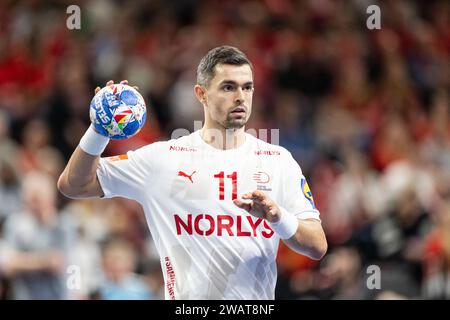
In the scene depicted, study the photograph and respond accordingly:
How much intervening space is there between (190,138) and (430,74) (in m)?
8.67

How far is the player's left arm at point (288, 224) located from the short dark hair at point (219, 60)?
120cm

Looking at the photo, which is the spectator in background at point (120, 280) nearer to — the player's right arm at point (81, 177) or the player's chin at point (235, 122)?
the player's right arm at point (81, 177)

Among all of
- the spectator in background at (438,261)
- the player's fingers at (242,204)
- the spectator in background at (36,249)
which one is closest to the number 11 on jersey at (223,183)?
the player's fingers at (242,204)

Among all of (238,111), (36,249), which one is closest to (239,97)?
(238,111)

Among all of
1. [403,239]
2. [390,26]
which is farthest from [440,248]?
[390,26]

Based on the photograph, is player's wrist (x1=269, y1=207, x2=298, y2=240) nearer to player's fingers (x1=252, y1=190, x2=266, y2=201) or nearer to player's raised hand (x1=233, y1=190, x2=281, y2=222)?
player's raised hand (x1=233, y1=190, x2=281, y2=222)

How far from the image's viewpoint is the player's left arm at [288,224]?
6.20 m

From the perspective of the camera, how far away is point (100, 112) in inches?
260

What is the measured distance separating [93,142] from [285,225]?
1414 millimetres

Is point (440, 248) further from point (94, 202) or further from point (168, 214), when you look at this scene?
point (168, 214)

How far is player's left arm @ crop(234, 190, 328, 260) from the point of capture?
620cm

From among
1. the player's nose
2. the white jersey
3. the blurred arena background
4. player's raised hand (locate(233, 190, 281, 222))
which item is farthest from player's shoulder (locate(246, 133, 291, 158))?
the blurred arena background

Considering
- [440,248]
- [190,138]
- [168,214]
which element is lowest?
[440,248]

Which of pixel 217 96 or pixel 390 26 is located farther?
pixel 390 26
